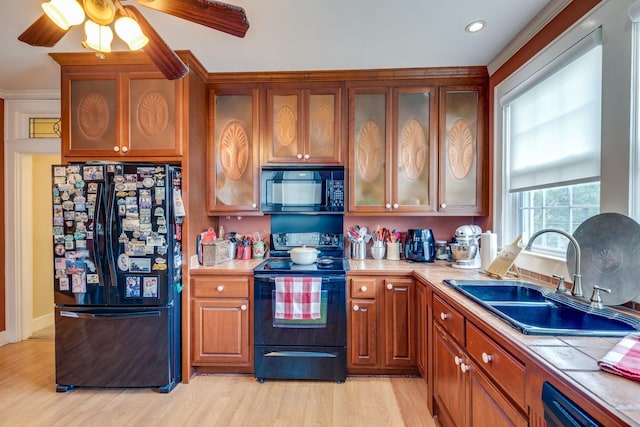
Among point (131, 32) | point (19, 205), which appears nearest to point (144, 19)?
point (131, 32)

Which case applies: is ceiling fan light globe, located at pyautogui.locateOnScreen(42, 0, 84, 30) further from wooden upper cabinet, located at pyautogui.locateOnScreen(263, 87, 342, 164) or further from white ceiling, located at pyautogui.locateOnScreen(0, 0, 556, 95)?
wooden upper cabinet, located at pyautogui.locateOnScreen(263, 87, 342, 164)

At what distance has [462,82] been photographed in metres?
2.48

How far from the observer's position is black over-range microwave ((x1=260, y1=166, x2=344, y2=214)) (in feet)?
8.31

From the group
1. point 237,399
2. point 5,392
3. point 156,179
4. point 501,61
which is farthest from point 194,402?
point 501,61

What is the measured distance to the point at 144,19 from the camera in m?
1.28

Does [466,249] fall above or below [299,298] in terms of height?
above

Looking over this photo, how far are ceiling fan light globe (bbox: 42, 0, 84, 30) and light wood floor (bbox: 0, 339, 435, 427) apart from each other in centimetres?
219

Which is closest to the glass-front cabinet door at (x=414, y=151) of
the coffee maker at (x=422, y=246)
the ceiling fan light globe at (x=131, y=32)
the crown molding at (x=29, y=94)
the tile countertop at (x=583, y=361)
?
the coffee maker at (x=422, y=246)

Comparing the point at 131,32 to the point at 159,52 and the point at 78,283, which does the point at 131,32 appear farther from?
the point at 78,283

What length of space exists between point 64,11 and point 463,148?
2.62 m

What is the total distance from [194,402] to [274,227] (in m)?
1.49

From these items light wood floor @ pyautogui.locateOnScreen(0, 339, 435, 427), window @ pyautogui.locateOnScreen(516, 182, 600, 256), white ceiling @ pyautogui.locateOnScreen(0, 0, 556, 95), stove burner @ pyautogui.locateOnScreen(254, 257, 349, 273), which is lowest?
light wood floor @ pyautogui.locateOnScreen(0, 339, 435, 427)

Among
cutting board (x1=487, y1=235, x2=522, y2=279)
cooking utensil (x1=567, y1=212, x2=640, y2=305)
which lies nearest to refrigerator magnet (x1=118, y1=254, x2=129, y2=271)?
cutting board (x1=487, y1=235, x2=522, y2=279)

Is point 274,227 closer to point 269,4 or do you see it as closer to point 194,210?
point 194,210
